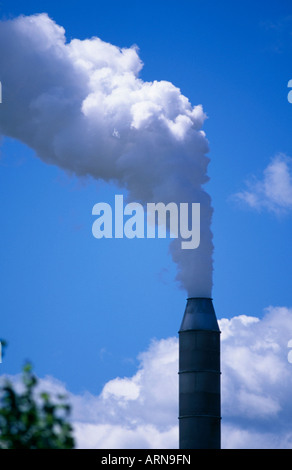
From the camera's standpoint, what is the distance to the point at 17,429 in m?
14.7

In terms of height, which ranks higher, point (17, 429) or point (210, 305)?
point (210, 305)

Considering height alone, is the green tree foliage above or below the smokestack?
below

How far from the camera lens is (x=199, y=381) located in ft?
111

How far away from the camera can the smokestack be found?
3347 centimetres

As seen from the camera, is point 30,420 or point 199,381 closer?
point 30,420

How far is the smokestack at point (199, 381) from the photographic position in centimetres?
3347

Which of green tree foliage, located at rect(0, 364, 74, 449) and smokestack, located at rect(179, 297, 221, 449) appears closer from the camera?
green tree foliage, located at rect(0, 364, 74, 449)

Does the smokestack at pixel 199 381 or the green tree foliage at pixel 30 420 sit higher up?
the smokestack at pixel 199 381

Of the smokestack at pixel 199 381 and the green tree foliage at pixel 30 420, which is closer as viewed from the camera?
the green tree foliage at pixel 30 420
